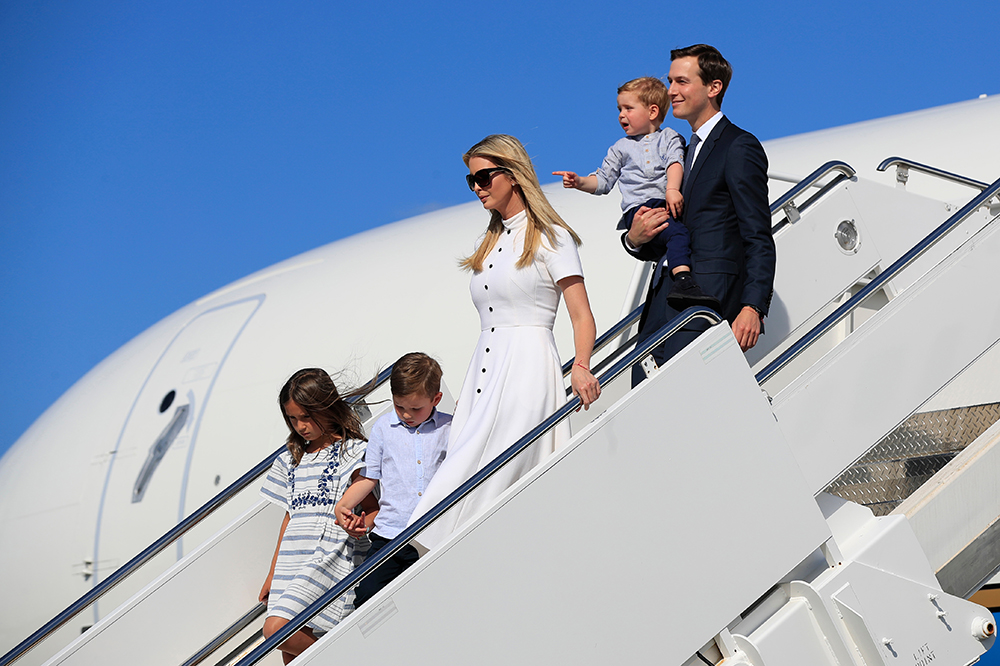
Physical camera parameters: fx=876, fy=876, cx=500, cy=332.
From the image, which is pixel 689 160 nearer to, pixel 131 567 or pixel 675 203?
pixel 675 203

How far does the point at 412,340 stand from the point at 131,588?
9.57ft

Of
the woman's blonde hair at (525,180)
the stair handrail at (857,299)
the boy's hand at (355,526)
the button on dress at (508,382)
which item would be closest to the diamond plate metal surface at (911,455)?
the stair handrail at (857,299)

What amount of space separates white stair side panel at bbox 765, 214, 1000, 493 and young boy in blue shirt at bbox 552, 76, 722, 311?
31.8 inches

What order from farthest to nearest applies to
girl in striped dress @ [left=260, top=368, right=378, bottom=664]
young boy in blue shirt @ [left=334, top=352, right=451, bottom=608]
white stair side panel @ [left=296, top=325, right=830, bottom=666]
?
girl in striped dress @ [left=260, top=368, right=378, bottom=664] < young boy in blue shirt @ [left=334, top=352, right=451, bottom=608] < white stair side panel @ [left=296, top=325, right=830, bottom=666]

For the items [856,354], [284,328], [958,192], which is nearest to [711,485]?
[856,354]

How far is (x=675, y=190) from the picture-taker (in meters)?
3.39

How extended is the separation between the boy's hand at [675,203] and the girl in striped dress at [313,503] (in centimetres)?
159

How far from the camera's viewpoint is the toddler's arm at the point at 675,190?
11.0 ft

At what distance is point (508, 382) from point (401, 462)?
645 mm

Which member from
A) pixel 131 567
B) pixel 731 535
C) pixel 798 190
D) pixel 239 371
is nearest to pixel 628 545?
pixel 731 535

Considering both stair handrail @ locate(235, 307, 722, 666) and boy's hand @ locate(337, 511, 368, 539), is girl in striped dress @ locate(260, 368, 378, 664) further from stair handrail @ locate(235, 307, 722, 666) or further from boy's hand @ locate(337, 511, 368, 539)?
stair handrail @ locate(235, 307, 722, 666)

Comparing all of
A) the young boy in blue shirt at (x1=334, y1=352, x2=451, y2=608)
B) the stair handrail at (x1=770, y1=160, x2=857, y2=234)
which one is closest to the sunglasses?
the young boy in blue shirt at (x1=334, y1=352, x2=451, y2=608)

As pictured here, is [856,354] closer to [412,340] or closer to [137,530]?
[412,340]

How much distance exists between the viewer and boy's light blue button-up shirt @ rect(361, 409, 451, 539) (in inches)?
129
